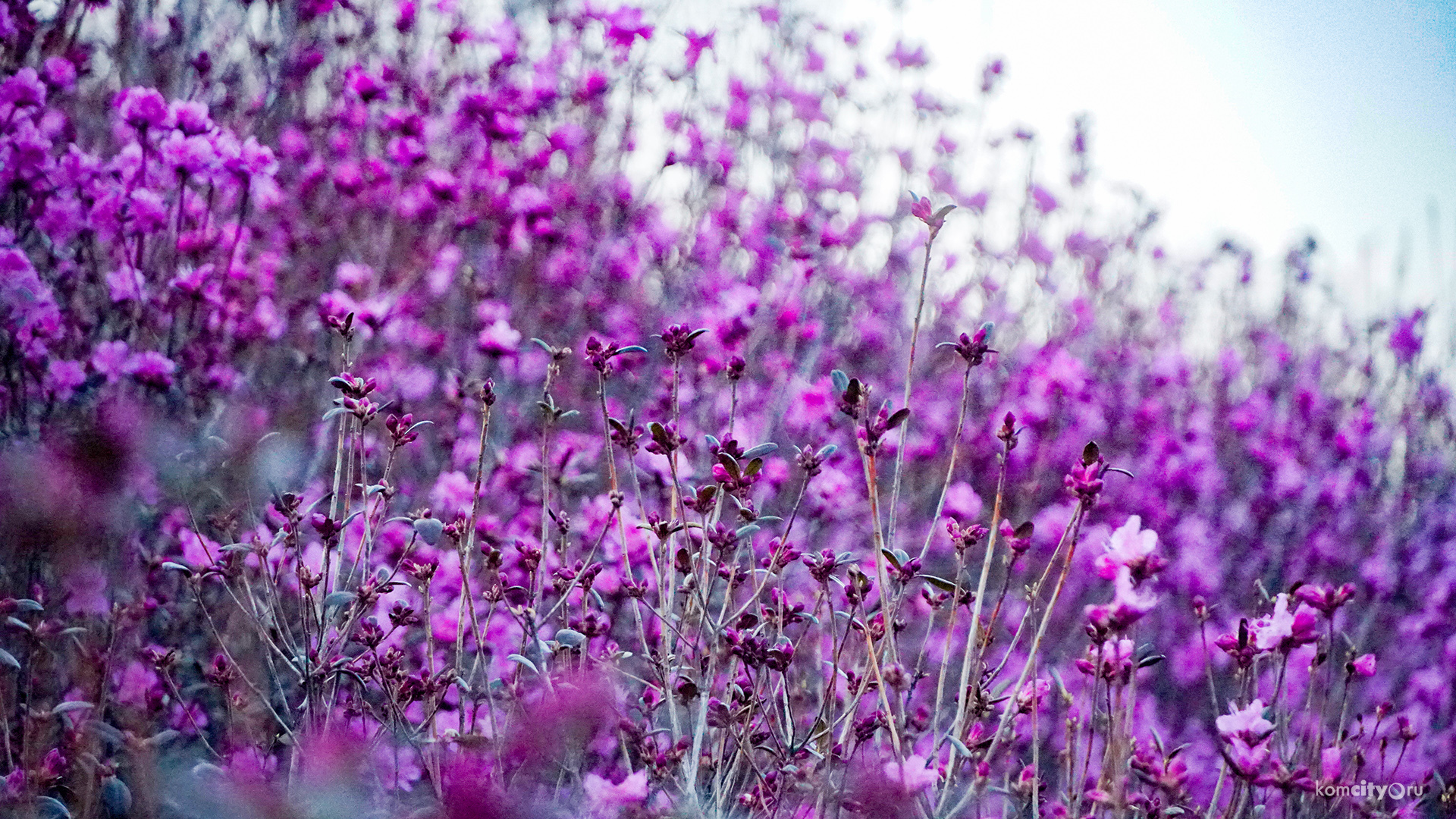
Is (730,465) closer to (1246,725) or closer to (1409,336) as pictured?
(1246,725)

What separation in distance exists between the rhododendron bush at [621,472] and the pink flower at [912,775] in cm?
1

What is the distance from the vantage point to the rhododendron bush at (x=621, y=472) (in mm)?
1615

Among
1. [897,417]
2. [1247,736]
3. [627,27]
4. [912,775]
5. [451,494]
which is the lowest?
[451,494]

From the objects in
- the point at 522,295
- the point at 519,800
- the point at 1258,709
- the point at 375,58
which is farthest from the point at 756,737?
the point at 375,58

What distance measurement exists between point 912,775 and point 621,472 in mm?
2644

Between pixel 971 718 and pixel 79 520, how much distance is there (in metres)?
1.66

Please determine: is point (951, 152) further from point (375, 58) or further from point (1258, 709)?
point (1258, 709)

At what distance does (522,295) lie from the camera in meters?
4.07

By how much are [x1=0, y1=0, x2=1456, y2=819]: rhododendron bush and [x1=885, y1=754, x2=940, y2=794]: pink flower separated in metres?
0.01

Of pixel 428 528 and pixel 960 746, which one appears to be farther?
pixel 428 528

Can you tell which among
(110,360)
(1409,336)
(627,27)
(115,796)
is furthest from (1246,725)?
(1409,336)

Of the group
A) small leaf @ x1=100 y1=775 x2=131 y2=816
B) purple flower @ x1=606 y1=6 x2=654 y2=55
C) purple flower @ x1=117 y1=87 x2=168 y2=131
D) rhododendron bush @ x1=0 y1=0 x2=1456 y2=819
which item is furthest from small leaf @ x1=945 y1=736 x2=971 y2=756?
purple flower @ x1=606 y1=6 x2=654 y2=55

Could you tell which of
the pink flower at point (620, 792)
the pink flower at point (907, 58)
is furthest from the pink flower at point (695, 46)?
the pink flower at point (620, 792)

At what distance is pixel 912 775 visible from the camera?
1.42m
